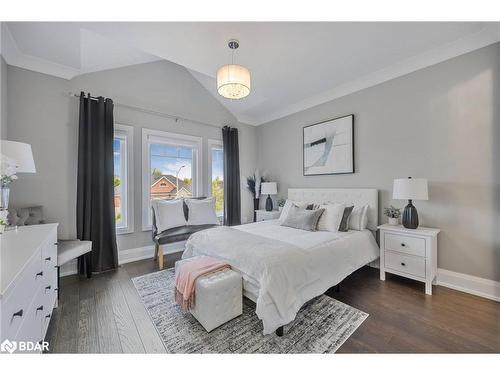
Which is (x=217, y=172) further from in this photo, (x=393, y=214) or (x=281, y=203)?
(x=393, y=214)

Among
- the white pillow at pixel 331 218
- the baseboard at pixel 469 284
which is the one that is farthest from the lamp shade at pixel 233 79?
the baseboard at pixel 469 284

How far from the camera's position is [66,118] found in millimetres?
2832

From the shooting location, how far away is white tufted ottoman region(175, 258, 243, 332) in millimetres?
1667

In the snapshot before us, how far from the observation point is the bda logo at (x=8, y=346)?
0.85 metres

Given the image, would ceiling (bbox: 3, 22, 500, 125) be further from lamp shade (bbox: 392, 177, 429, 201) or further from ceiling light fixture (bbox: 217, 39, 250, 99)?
lamp shade (bbox: 392, 177, 429, 201)

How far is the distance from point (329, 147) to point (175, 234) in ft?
9.29

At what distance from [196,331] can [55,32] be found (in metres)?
3.31

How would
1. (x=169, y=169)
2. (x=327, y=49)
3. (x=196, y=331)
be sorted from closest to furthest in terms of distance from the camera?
(x=196, y=331), (x=327, y=49), (x=169, y=169)

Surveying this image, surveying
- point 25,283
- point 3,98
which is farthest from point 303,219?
point 3,98

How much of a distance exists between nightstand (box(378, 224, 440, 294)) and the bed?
0.61ft

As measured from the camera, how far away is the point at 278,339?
158 centimetres

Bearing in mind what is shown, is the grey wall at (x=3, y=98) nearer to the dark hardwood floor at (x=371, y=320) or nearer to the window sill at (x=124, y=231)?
the window sill at (x=124, y=231)

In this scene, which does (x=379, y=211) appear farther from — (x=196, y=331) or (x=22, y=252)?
(x=22, y=252)
